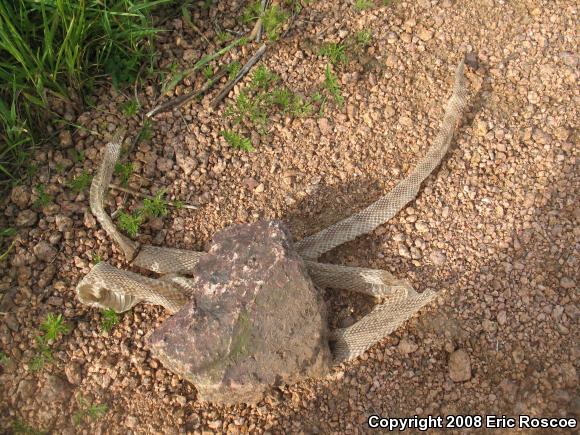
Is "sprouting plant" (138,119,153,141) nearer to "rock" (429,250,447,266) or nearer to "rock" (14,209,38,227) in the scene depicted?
"rock" (14,209,38,227)

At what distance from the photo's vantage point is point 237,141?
3152mm

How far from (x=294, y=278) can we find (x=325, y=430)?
2.17ft

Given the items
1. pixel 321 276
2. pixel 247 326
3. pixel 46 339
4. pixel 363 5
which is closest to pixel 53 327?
pixel 46 339

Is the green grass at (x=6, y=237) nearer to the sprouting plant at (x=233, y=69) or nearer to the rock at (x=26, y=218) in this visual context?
the rock at (x=26, y=218)

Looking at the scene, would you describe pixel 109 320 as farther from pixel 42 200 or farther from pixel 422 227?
pixel 422 227

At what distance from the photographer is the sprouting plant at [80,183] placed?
3061mm

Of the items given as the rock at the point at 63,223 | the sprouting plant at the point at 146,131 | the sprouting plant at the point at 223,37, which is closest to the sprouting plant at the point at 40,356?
the rock at the point at 63,223

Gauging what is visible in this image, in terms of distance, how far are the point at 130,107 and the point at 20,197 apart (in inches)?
27.3

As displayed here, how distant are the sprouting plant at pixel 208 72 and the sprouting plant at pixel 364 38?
800 millimetres

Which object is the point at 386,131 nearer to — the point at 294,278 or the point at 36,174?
the point at 294,278

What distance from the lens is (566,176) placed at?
9.88 ft

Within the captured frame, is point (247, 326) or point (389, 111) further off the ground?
point (389, 111)

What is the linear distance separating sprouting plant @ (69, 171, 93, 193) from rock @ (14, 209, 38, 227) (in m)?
0.22

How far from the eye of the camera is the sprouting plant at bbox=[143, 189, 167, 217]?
300 cm
